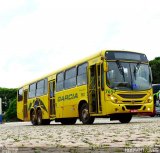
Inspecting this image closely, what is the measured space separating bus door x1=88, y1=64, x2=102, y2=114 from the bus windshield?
56 cm

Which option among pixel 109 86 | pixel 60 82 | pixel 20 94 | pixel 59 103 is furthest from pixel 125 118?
pixel 20 94

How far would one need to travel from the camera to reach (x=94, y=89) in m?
18.5

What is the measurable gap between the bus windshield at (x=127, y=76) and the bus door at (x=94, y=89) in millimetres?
559

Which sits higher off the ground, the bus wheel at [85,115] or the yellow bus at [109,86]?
the yellow bus at [109,86]

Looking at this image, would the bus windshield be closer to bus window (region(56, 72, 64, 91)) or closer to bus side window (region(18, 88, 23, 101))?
bus window (region(56, 72, 64, 91))

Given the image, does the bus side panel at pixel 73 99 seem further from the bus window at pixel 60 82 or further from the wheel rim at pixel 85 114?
the bus window at pixel 60 82

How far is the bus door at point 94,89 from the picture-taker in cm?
1825

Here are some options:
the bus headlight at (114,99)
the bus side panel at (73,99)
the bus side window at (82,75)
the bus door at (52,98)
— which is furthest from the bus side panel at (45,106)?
the bus headlight at (114,99)

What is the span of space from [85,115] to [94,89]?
1286 mm

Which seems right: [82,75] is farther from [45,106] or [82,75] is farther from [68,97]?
[45,106]

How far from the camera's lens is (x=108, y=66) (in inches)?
703

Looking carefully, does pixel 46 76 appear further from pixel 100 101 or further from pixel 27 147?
pixel 27 147

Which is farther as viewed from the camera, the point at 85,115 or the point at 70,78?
the point at 70,78

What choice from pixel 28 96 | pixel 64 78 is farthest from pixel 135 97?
pixel 28 96
